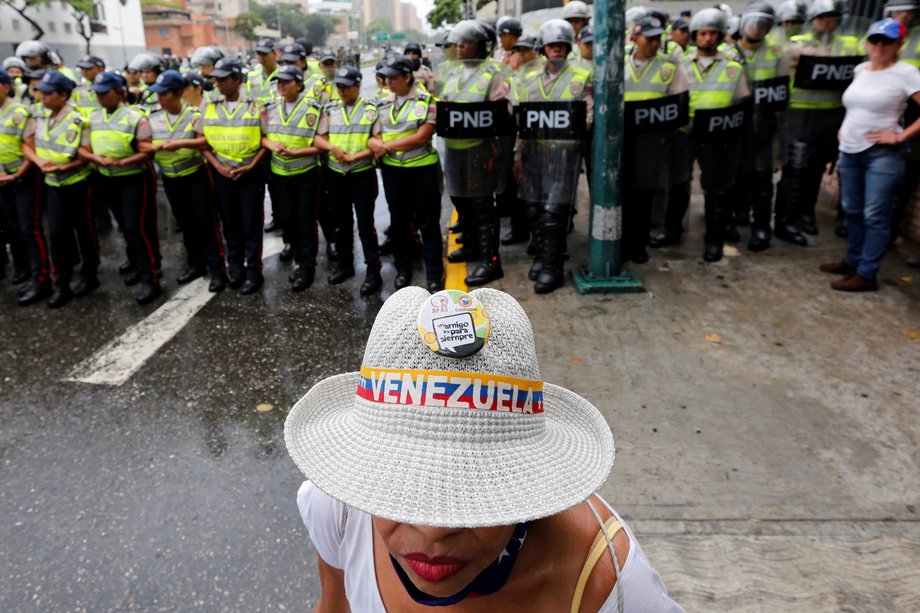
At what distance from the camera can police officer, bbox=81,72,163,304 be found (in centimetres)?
598

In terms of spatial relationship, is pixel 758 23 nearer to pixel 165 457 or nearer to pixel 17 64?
pixel 165 457

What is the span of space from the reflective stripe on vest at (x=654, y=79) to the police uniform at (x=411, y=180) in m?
1.67

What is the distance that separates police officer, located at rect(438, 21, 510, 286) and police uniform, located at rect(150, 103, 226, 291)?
2.27 m

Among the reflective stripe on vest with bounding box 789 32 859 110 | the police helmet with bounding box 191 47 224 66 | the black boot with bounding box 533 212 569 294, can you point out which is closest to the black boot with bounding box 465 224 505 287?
the black boot with bounding box 533 212 569 294

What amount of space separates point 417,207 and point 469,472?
510 centimetres

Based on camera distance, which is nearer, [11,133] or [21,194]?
[11,133]

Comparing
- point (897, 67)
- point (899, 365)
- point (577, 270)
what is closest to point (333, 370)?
point (577, 270)

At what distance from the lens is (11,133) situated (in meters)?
6.15

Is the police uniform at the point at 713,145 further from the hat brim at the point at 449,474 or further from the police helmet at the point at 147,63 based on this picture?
the police helmet at the point at 147,63

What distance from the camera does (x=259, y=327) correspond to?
5.60 metres

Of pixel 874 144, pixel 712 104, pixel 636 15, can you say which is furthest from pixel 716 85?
→ pixel 636 15

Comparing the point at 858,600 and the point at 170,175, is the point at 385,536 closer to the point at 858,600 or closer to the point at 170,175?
the point at 858,600

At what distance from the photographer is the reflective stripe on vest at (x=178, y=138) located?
6188 millimetres

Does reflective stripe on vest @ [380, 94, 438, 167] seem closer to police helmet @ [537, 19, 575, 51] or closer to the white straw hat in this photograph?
police helmet @ [537, 19, 575, 51]
